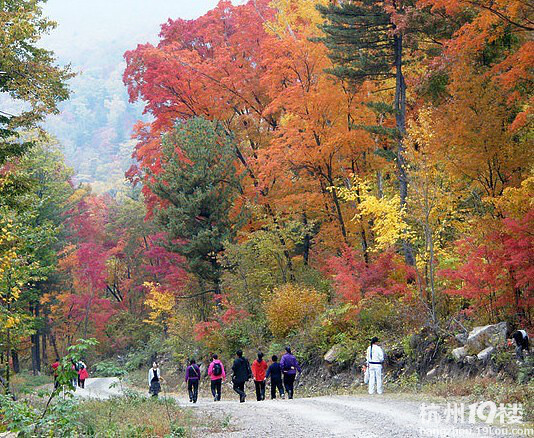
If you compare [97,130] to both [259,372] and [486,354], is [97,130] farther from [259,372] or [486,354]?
[486,354]

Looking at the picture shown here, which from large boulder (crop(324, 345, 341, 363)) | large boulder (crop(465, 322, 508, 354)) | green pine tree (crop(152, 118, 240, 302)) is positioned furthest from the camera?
green pine tree (crop(152, 118, 240, 302))

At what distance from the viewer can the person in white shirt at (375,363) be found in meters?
13.7

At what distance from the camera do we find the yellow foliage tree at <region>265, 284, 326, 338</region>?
20.2 metres

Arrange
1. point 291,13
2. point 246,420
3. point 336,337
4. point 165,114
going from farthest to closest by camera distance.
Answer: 1. point 165,114
2. point 291,13
3. point 336,337
4. point 246,420

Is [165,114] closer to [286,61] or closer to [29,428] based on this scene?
[286,61]

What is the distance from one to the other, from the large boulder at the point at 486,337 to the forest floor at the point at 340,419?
1.99 m

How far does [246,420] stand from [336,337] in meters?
8.00

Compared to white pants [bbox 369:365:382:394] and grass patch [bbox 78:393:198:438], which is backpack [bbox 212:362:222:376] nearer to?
grass patch [bbox 78:393:198:438]

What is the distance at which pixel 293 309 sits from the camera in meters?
20.4

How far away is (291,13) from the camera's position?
24328mm

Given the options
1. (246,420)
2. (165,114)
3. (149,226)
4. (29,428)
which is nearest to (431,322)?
(246,420)

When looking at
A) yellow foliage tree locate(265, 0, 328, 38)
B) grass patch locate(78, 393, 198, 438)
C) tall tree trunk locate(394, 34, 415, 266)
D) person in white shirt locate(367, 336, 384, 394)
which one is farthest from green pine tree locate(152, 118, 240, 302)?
grass patch locate(78, 393, 198, 438)

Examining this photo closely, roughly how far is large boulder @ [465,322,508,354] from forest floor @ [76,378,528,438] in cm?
199

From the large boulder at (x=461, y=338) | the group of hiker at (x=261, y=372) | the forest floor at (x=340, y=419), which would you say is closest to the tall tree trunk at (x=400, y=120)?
the large boulder at (x=461, y=338)
